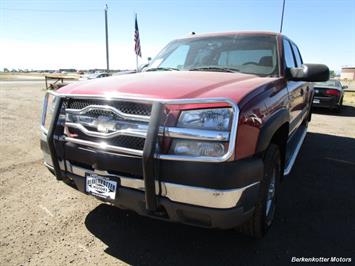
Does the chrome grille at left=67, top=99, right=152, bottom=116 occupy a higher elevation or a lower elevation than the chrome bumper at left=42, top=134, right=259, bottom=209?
higher

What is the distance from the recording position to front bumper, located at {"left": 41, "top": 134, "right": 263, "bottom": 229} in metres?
2.06

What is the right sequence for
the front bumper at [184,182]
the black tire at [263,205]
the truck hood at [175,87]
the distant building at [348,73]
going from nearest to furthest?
the front bumper at [184,182] → the truck hood at [175,87] → the black tire at [263,205] → the distant building at [348,73]

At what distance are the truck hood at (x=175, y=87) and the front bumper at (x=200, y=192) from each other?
49 centimetres

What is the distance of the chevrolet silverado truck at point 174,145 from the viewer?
6.86ft

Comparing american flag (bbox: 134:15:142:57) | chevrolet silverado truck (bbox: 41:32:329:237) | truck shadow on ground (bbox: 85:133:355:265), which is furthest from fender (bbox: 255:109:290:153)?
american flag (bbox: 134:15:142:57)

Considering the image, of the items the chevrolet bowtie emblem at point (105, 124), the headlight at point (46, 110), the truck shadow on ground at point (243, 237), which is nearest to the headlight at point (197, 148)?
the chevrolet bowtie emblem at point (105, 124)

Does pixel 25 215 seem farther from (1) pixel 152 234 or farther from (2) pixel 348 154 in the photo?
(2) pixel 348 154

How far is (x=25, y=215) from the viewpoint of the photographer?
3.31 metres

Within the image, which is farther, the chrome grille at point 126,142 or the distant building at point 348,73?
the distant building at point 348,73

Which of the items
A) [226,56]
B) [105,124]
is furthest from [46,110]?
[226,56]

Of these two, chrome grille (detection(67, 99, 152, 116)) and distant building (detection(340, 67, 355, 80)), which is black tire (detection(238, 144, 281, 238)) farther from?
distant building (detection(340, 67, 355, 80))

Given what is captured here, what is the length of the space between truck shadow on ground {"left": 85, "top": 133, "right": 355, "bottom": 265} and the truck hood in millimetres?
1378

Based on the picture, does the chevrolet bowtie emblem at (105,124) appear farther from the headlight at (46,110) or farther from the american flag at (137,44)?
the american flag at (137,44)

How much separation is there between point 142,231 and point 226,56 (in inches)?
88.1
